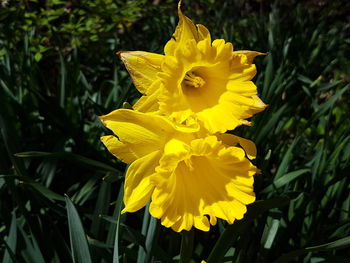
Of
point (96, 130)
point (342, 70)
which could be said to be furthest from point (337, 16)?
point (96, 130)

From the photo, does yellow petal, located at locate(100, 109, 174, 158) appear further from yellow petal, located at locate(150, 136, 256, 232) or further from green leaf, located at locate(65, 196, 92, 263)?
green leaf, located at locate(65, 196, 92, 263)

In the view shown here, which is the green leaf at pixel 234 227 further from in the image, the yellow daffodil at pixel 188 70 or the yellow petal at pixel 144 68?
the yellow petal at pixel 144 68

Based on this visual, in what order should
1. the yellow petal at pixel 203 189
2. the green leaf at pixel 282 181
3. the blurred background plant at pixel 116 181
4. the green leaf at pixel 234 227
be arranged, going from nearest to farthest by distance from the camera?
the yellow petal at pixel 203 189 < the green leaf at pixel 234 227 < the blurred background plant at pixel 116 181 < the green leaf at pixel 282 181

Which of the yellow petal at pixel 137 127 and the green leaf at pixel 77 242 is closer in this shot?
the yellow petal at pixel 137 127

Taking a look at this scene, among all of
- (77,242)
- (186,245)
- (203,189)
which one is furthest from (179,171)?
(77,242)

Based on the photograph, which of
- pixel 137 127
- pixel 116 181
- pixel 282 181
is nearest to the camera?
pixel 137 127

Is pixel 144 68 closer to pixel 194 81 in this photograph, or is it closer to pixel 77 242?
pixel 194 81


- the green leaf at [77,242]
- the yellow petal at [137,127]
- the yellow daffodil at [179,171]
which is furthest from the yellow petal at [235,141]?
the green leaf at [77,242]
